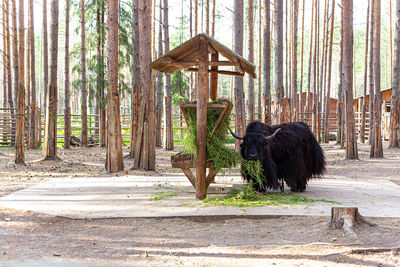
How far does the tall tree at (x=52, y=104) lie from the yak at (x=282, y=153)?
780 centimetres

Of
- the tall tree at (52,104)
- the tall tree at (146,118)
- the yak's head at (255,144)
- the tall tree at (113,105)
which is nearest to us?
the yak's head at (255,144)

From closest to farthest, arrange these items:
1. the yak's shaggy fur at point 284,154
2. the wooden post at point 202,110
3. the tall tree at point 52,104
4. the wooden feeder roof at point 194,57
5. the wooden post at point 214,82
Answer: the wooden post at point 202,110 < the wooden feeder roof at point 194,57 < the yak's shaggy fur at point 284,154 < the wooden post at point 214,82 < the tall tree at point 52,104

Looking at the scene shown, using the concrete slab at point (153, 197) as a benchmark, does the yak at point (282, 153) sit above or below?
above

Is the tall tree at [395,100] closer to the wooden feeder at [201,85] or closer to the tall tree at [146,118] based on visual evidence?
the tall tree at [146,118]

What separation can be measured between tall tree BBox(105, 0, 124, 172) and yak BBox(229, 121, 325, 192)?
443cm

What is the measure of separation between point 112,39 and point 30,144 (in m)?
11.3

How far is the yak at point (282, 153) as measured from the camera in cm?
784

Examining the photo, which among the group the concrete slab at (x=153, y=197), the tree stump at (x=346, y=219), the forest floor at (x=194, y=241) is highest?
the tree stump at (x=346, y=219)

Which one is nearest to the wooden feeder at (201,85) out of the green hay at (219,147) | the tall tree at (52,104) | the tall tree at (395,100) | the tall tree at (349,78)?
the green hay at (219,147)

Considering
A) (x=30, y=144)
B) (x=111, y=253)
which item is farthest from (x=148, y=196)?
(x=30, y=144)

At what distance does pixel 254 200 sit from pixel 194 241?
2578mm

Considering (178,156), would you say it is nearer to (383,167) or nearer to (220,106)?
(220,106)

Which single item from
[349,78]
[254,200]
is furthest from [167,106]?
[254,200]

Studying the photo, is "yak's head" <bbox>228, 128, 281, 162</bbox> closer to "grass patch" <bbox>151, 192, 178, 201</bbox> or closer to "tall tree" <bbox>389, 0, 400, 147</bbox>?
"grass patch" <bbox>151, 192, 178, 201</bbox>
